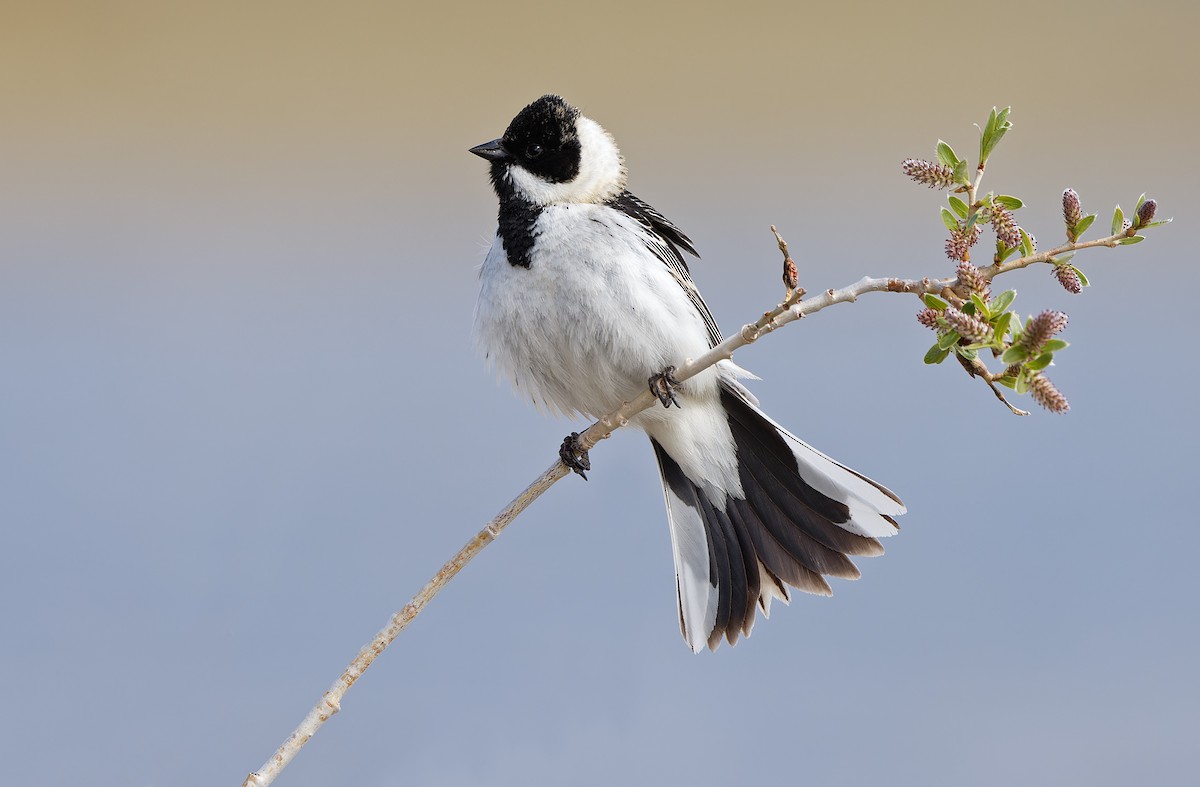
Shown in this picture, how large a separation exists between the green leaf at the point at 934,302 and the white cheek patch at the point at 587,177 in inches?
47.9

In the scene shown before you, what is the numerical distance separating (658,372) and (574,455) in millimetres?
274

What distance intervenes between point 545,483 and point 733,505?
772 mm

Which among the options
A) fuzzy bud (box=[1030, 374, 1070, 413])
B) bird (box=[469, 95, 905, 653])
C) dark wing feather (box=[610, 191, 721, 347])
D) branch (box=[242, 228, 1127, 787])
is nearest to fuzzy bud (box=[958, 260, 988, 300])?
branch (box=[242, 228, 1127, 787])

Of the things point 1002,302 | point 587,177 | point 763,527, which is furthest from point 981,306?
point 587,177

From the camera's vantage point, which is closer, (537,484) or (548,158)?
(537,484)

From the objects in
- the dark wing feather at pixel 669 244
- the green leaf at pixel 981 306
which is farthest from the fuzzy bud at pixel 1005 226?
the dark wing feather at pixel 669 244

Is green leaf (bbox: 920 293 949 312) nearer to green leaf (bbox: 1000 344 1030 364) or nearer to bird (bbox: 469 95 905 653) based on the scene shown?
green leaf (bbox: 1000 344 1030 364)

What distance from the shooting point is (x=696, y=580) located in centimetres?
234

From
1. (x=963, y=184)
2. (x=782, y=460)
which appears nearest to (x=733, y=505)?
(x=782, y=460)

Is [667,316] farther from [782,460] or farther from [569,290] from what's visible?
[782,460]

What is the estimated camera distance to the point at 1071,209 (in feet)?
4.04

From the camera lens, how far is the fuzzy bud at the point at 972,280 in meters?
1.20

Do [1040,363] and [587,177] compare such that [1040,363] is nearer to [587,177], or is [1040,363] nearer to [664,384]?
[664,384]

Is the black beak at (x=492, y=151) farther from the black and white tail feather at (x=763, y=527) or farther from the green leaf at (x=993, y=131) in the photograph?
the green leaf at (x=993, y=131)
